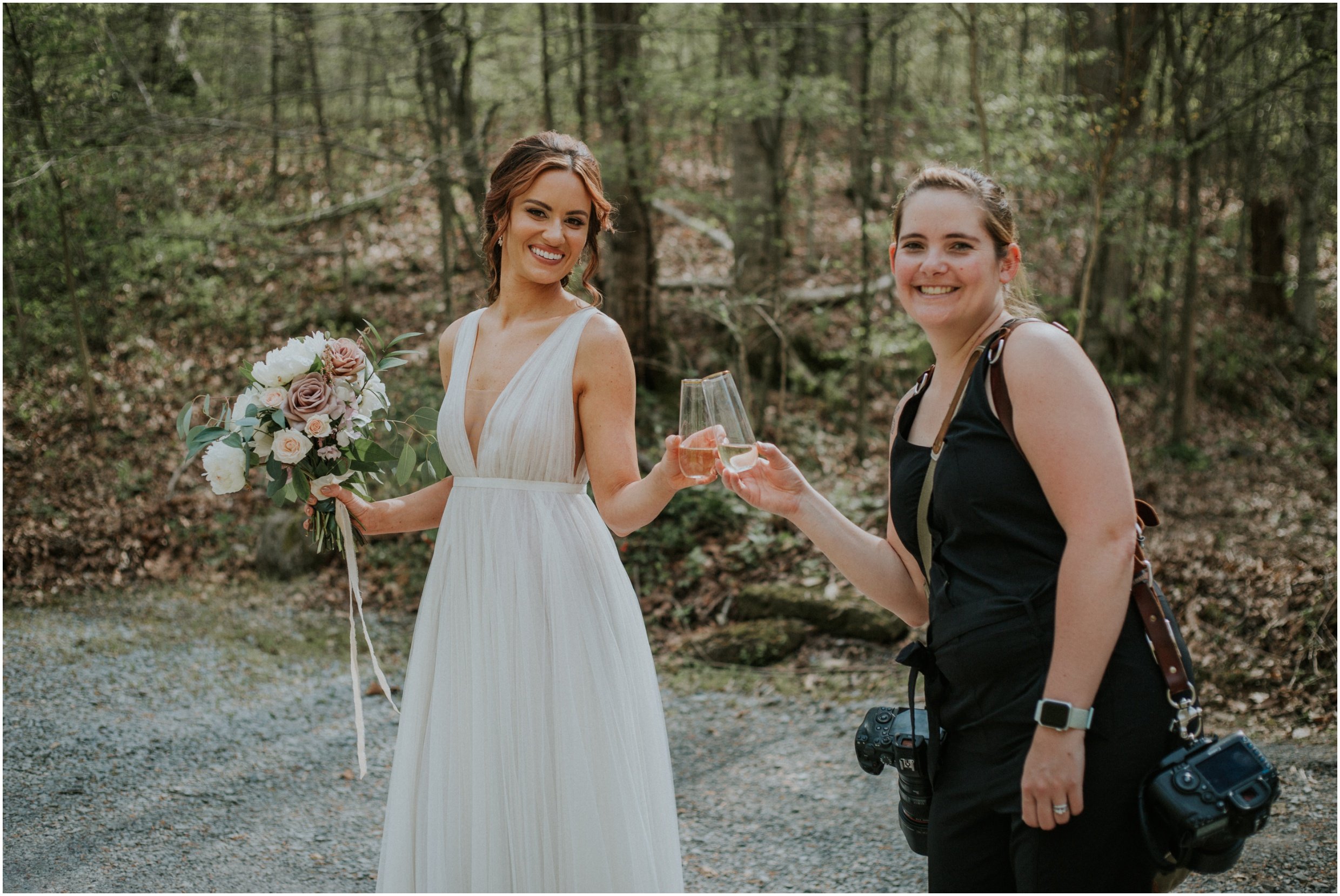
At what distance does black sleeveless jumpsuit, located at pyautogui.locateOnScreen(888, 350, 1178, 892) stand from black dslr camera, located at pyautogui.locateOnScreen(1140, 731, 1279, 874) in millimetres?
56

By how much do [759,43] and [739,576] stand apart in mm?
5672

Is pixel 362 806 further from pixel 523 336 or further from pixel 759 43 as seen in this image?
pixel 759 43

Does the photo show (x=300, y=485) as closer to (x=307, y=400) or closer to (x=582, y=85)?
(x=307, y=400)

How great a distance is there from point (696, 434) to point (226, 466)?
135 cm

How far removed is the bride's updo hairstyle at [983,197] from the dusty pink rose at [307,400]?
5.20ft

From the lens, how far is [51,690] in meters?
6.09

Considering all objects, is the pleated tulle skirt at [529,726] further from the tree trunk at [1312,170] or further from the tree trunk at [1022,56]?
the tree trunk at [1312,170]

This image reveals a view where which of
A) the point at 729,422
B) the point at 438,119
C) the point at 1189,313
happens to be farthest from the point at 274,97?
the point at 1189,313

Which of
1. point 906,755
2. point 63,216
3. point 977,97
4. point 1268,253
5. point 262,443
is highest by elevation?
point 977,97

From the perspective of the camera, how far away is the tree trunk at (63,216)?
8.74 m

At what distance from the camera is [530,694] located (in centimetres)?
255

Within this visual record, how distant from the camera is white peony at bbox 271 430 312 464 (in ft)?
8.52

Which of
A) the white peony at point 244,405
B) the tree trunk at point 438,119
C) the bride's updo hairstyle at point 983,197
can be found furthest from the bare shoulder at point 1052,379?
the tree trunk at point 438,119

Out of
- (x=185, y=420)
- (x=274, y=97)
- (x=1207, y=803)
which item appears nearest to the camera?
(x=1207, y=803)
